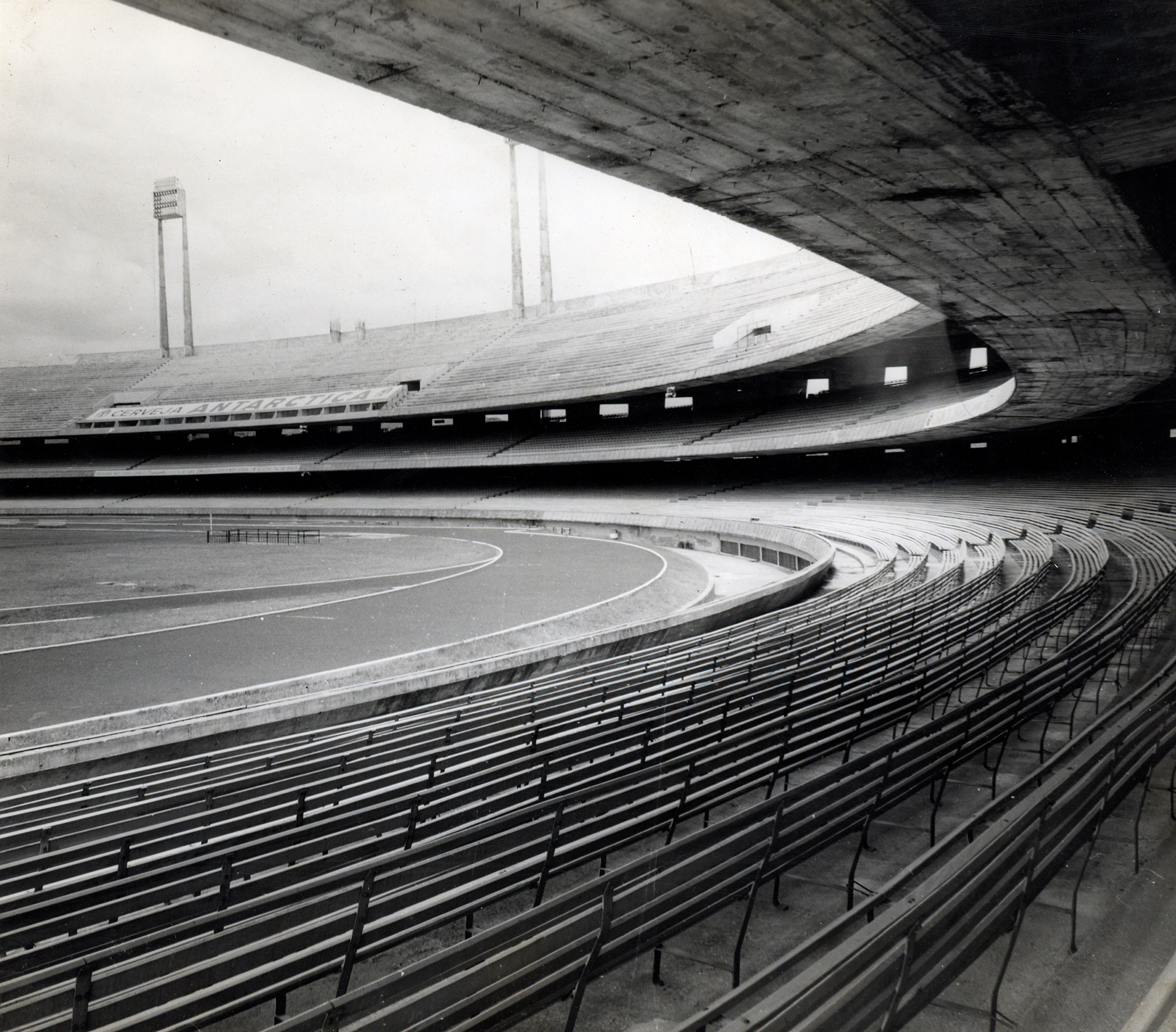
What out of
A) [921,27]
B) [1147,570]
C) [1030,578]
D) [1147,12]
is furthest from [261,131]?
[1147,570]

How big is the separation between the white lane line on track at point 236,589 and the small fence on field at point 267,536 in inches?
365

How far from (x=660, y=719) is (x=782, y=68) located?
4.30 m

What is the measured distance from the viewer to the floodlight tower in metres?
68.1

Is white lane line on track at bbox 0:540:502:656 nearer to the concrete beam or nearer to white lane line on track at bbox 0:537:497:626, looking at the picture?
white lane line on track at bbox 0:537:497:626

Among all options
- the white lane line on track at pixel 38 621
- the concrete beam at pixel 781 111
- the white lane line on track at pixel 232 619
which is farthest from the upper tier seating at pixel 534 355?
the white lane line on track at pixel 38 621

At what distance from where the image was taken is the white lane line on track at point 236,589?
625 inches

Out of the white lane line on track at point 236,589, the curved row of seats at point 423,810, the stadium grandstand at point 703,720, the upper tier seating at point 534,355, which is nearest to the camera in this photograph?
the curved row of seats at point 423,810

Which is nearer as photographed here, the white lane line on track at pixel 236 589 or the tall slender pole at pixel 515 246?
the white lane line on track at pixel 236 589

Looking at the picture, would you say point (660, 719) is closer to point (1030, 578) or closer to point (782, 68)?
point (782, 68)

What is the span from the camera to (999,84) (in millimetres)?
4773

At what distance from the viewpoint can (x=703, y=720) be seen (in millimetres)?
6477

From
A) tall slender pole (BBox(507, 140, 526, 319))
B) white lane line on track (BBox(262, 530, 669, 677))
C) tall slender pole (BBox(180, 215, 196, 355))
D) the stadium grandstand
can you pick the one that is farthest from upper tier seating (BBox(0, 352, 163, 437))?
white lane line on track (BBox(262, 530, 669, 677))

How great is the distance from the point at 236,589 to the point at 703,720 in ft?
46.7

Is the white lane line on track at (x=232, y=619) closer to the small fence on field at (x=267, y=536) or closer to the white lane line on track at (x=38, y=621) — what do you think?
the white lane line on track at (x=38, y=621)
